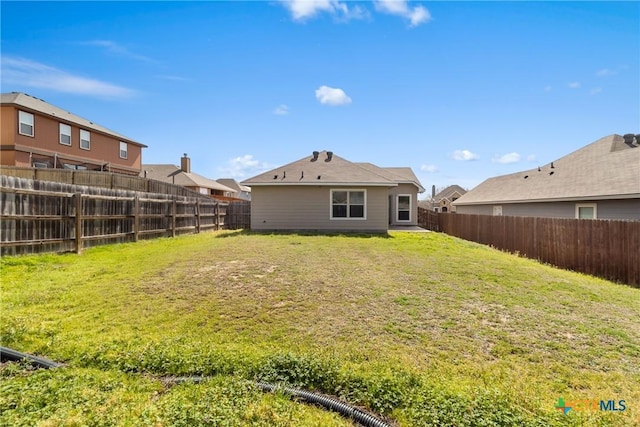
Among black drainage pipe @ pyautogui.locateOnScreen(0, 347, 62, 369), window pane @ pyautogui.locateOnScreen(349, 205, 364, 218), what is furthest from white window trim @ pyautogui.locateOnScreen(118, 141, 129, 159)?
black drainage pipe @ pyautogui.locateOnScreen(0, 347, 62, 369)

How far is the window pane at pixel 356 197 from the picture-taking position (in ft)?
53.7

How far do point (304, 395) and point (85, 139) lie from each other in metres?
25.7

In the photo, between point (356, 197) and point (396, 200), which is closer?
point (356, 197)

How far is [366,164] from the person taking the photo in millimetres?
25312

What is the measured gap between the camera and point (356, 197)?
16438 millimetres

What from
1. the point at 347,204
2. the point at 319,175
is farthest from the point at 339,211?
the point at 319,175

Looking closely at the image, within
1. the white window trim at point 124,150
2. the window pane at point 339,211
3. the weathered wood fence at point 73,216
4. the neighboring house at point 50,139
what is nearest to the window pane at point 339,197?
the window pane at point 339,211

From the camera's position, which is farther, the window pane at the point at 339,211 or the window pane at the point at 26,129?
A: the window pane at the point at 26,129

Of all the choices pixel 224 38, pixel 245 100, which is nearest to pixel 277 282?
pixel 224 38

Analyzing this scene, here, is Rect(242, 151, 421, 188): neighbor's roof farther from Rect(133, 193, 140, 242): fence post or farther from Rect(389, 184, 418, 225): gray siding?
Rect(133, 193, 140, 242): fence post

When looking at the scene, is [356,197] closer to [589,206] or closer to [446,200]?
[589,206]

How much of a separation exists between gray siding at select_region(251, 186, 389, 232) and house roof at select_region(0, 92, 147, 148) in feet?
45.6

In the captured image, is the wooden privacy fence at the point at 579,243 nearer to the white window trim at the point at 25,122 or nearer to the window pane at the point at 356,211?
the window pane at the point at 356,211

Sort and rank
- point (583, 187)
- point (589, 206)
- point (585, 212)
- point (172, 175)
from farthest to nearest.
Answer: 1. point (172, 175)
2. point (583, 187)
3. point (585, 212)
4. point (589, 206)
